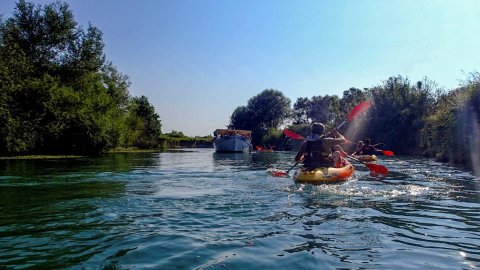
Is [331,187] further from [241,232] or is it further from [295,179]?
[241,232]

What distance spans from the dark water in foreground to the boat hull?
120ft

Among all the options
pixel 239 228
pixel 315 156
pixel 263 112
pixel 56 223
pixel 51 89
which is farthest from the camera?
pixel 263 112

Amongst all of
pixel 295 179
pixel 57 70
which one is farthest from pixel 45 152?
pixel 295 179

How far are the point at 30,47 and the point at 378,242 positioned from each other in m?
35.4

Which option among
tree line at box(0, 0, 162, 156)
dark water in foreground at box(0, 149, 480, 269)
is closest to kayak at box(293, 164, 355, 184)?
dark water in foreground at box(0, 149, 480, 269)

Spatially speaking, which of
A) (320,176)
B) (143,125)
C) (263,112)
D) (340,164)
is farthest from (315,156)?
(263,112)

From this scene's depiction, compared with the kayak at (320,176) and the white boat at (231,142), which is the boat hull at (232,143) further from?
the kayak at (320,176)

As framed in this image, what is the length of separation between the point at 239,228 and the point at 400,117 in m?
45.3

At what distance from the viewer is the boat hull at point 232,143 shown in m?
47.8

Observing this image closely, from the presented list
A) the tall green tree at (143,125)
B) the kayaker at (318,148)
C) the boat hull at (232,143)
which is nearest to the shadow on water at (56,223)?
the kayaker at (318,148)

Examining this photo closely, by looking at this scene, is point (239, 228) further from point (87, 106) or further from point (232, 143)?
point (232, 143)

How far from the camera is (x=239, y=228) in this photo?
638 centimetres

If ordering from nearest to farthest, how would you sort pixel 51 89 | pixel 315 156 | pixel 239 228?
1. pixel 239 228
2. pixel 315 156
3. pixel 51 89

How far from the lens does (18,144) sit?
1076 inches
